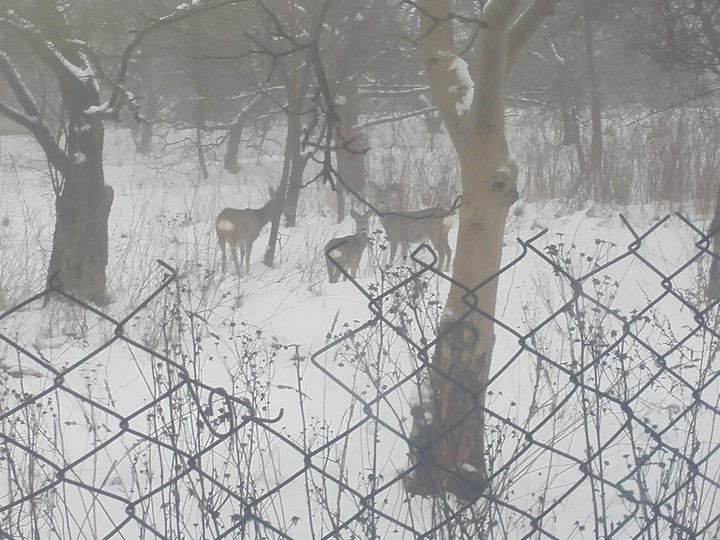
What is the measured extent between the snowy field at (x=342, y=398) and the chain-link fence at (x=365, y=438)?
0.08 feet

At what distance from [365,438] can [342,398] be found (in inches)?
25.0

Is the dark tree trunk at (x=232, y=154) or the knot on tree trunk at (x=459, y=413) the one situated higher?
the dark tree trunk at (x=232, y=154)

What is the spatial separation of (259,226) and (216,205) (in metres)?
5.43

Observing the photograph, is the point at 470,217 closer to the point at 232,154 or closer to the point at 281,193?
the point at 281,193

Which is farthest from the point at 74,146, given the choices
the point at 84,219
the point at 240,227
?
the point at 240,227

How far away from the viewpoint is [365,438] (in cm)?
399

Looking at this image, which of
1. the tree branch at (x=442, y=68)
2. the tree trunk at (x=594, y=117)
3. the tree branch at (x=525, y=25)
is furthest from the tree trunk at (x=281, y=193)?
the tree branch at (x=525, y=25)

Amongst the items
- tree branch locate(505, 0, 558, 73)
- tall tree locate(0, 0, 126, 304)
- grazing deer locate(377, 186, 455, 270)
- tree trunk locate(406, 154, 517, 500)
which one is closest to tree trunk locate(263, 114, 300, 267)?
grazing deer locate(377, 186, 455, 270)

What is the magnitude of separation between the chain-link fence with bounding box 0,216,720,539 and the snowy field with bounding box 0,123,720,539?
0.02 m

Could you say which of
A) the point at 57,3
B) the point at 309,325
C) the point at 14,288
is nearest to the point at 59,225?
the point at 14,288

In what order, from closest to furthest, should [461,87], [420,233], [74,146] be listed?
[461,87] < [74,146] < [420,233]

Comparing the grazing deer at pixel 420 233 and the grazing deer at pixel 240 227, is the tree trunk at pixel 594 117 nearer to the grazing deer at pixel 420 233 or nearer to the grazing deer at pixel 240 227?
the grazing deer at pixel 420 233

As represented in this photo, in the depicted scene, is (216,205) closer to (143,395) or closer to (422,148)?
(422,148)

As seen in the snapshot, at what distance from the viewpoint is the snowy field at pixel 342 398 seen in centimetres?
206
